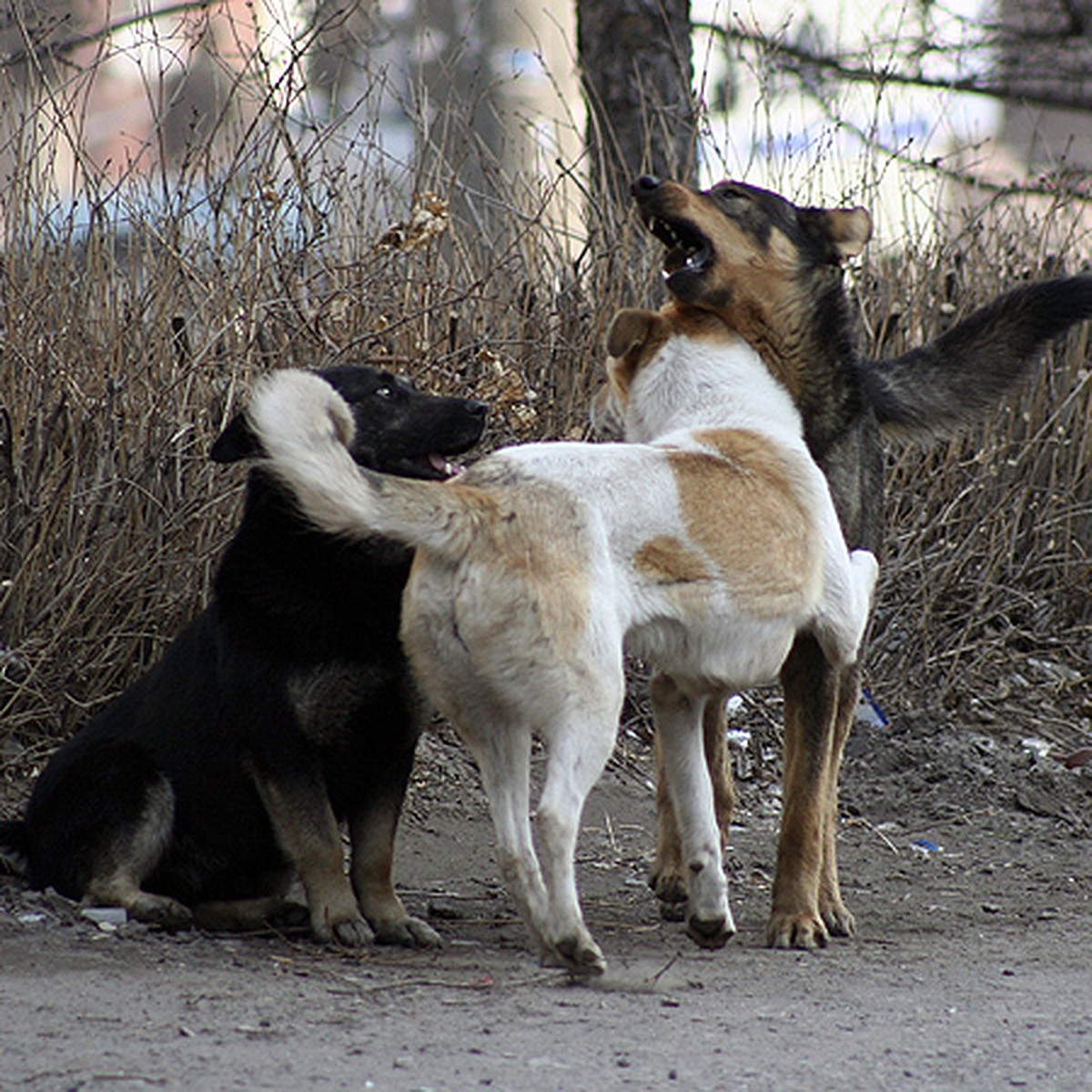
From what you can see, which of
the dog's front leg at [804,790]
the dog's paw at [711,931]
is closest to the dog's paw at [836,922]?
the dog's front leg at [804,790]

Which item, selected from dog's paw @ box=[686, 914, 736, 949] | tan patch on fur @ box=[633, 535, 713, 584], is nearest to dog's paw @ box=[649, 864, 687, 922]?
dog's paw @ box=[686, 914, 736, 949]

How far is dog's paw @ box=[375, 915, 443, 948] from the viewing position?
3.91 meters

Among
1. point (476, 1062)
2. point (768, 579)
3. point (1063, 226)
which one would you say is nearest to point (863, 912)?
point (768, 579)

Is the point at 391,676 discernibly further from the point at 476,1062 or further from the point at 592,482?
the point at 476,1062

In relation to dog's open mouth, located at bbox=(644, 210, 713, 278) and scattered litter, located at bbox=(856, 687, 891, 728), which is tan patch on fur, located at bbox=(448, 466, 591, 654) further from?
scattered litter, located at bbox=(856, 687, 891, 728)

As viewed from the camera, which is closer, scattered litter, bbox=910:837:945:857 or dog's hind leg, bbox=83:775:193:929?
dog's hind leg, bbox=83:775:193:929

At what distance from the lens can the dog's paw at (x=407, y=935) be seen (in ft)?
12.8

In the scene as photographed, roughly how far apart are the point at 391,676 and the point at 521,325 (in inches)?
98.2

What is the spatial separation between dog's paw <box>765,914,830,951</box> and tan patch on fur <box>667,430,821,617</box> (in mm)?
887

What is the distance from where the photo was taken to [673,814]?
4.57 m

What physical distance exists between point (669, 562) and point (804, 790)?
3.34ft

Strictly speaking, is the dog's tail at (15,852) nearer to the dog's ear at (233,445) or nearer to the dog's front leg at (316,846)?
the dog's front leg at (316,846)

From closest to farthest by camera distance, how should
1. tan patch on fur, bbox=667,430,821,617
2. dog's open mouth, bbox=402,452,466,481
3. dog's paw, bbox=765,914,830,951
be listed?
tan patch on fur, bbox=667,430,821,617, dog's paw, bbox=765,914,830,951, dog's open mouth, bbox=402,452,466,481

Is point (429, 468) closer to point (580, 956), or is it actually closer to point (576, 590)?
point (576, 590)
